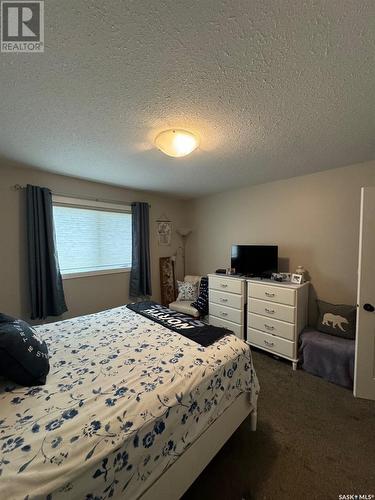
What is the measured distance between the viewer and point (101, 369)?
1.29m

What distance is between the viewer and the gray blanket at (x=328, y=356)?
2076mm

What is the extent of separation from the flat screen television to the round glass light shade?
1866 millimetres

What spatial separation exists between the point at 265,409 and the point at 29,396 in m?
1.81

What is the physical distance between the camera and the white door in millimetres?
1850

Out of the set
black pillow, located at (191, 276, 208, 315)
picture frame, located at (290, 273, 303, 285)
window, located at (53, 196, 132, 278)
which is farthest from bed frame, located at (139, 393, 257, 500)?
window, located at (53, 196, 132, 278)

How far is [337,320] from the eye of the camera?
238 centimetres

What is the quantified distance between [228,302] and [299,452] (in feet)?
5.58

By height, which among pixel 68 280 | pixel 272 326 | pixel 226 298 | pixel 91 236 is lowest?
pixel 272 326

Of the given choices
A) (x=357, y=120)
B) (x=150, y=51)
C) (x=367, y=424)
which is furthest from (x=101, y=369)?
(x=357, y=120)

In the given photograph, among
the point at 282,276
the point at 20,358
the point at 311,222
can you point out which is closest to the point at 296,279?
the point at 282,276

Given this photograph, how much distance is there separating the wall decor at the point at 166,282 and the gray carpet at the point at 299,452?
2.24 meters

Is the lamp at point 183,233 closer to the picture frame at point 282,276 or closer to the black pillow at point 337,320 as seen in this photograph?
the picture frame at point 282,276

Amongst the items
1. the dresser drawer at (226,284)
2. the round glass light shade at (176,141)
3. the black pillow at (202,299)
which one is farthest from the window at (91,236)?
the round glass light shade at (176,141)

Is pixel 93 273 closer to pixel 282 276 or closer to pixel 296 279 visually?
pixel 282 276
